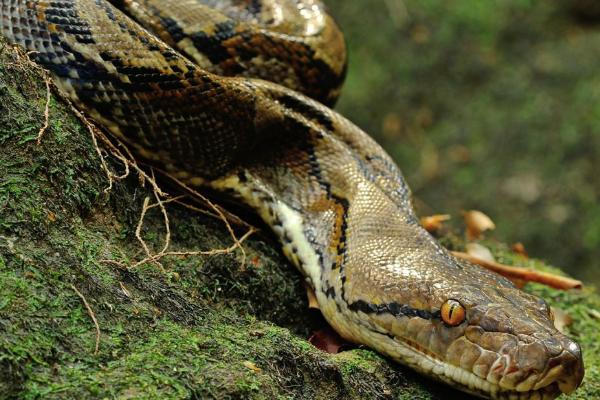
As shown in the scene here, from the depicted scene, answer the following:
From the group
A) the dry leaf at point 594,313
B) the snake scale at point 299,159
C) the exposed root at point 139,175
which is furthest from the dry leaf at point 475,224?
the exposed root at point 139,175

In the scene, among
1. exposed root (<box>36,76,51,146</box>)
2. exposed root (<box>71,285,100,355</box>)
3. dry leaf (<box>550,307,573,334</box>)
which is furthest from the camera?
dry leaf (<box>550,307,573,334</box>)

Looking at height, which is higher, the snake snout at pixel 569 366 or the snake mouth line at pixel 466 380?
the snake snout at pixel 569 366

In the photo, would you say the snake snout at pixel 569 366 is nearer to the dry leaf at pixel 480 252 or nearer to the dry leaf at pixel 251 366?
the dry leaf at pixel 251 366

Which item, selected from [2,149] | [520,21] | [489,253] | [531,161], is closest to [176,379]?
[2,149]

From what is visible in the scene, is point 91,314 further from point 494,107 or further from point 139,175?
point 494,107

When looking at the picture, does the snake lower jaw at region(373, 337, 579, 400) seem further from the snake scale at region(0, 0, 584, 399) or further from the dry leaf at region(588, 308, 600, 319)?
the dry leaf at region(588, 308, 600, 319)

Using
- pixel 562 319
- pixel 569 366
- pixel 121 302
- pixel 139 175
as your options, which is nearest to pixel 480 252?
pixel 562 319

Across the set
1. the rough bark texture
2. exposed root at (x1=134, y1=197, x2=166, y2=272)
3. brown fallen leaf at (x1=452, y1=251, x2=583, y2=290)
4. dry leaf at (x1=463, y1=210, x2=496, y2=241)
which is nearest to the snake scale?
the rough bark texture
